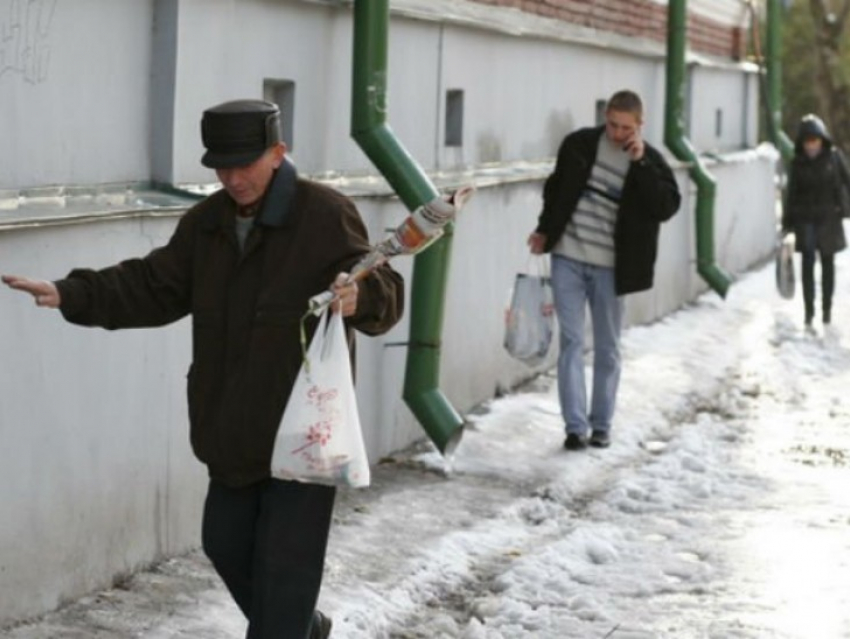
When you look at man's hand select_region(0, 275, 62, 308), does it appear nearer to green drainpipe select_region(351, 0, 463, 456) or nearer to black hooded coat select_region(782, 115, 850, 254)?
green drainpipe select_region(351, 0, 463, 456)

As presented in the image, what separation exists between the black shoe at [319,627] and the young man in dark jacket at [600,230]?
16.1ft

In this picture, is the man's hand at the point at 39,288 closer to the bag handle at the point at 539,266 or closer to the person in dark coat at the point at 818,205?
the bag handle at the point at 539,266

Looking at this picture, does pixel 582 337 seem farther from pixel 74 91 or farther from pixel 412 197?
pixel 74 91

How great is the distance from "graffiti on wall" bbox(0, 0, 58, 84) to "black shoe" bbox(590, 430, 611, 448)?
4.36m

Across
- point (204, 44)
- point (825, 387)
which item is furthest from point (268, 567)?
point (825, 387)

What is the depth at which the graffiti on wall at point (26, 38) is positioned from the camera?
7.33 metres

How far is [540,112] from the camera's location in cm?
1484

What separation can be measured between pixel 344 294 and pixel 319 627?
39.8 inches

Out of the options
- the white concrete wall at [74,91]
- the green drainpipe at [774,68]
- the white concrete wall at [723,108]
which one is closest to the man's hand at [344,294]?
the white concrete wall at [74,91]

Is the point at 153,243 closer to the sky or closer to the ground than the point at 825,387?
closer to the sky

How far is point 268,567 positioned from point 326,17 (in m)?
4.79

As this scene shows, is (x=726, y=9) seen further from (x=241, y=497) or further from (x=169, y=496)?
(x=241, y=497)

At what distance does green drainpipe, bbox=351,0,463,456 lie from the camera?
10070 mm

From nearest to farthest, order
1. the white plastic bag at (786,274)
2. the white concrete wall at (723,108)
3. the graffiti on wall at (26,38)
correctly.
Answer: the graffiti on wall at (26,38)
the white plastic bag at (786,274)
the white concrete wall at (723,108)
